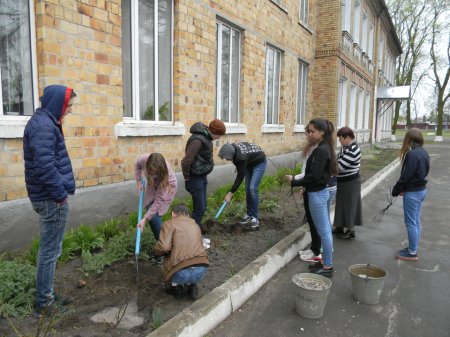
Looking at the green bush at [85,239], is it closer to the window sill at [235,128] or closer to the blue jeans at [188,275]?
the blue jeans at [188,275]

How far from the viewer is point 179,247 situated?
3172 millimetres

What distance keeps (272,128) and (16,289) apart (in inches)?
325

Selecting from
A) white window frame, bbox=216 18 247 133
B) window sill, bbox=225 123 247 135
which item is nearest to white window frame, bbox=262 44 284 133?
window sill, bbox=225 123 247 135

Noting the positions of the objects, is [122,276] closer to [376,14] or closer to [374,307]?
[374,307]

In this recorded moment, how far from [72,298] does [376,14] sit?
23.8 meters

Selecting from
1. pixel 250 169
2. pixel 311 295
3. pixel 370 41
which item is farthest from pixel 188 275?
pixel 370 41

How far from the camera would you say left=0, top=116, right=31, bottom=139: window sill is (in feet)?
12.7

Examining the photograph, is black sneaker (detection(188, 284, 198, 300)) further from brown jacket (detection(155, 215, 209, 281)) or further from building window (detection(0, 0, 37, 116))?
building window (detection(0, 0, 37, 116))

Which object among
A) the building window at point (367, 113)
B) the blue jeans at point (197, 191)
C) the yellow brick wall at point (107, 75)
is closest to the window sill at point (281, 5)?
the yellow brick wall at point (107, 75)

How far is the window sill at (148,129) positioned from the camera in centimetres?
526

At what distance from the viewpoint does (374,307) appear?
344cm

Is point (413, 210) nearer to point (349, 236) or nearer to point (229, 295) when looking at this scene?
point (349, 236)

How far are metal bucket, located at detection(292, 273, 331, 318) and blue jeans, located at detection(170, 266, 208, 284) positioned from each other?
0.92 metres

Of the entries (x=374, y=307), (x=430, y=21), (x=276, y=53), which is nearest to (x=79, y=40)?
(x=374, y=307)
